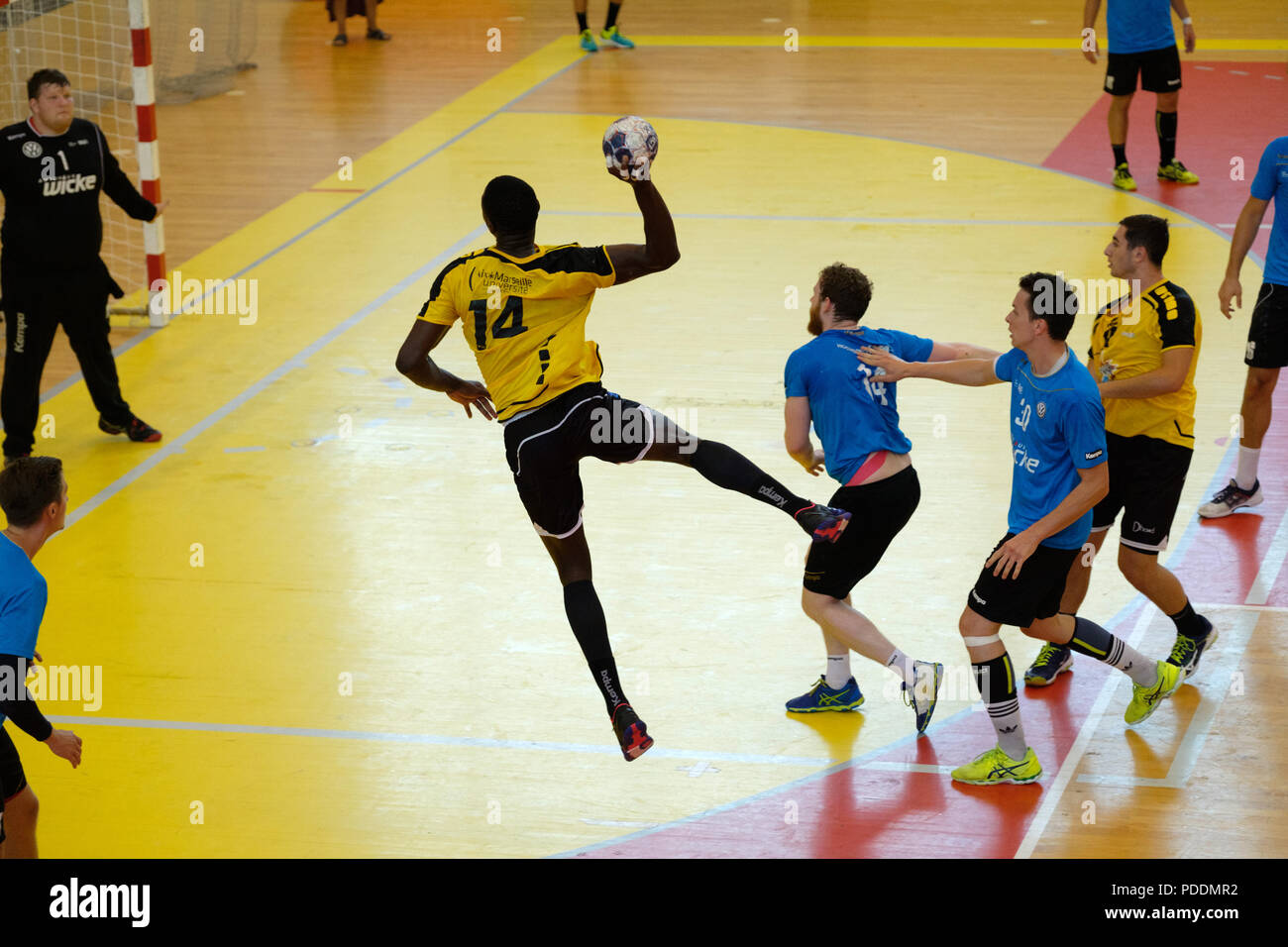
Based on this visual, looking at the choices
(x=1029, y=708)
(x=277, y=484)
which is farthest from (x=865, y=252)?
(x=1029, y=708)

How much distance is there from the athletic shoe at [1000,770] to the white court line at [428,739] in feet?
2.20

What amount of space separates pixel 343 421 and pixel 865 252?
5.47 meters

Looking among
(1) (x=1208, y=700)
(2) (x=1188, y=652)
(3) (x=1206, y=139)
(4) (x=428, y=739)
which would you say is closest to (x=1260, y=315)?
(2) (x=1188, y=652)

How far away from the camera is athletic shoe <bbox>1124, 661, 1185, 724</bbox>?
742 centimetres

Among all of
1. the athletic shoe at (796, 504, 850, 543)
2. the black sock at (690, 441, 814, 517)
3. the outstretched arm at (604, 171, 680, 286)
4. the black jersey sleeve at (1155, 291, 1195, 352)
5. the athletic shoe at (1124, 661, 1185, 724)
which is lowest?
the athletic shoe at (1124, 661, 1185, 724)

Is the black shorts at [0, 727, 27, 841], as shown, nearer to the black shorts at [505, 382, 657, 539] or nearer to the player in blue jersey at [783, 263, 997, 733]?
the black shorts at [505, 382, 657, 539]

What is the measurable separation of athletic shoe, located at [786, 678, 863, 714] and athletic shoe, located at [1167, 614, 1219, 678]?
1579mm

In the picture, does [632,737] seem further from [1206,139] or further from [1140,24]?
[1206,139]

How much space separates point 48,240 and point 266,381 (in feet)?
7.51

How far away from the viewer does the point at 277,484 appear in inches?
416

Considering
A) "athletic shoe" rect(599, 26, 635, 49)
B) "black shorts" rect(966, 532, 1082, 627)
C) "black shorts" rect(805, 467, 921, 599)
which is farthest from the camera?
"athletic shoe" rect(599, 26, 635, 49)

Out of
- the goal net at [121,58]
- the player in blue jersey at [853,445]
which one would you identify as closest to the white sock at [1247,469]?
the player in blue jersey at [853,445]

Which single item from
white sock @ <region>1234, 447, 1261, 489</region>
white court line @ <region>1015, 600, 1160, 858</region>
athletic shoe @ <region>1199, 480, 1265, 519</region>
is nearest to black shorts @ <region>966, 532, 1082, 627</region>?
white court line @ <region>1015, 600, 1160, 858</region>

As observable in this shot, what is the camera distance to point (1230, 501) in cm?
959
